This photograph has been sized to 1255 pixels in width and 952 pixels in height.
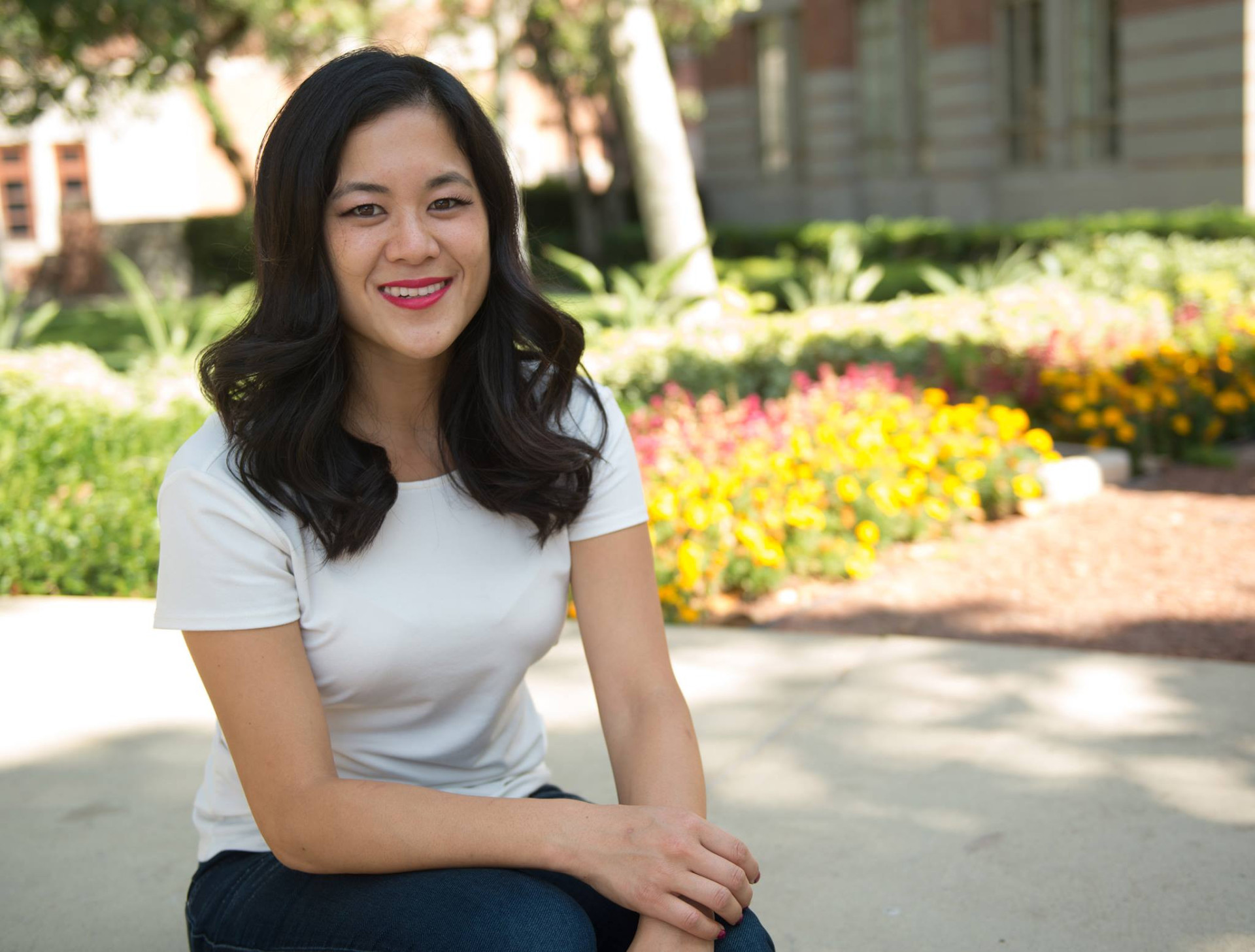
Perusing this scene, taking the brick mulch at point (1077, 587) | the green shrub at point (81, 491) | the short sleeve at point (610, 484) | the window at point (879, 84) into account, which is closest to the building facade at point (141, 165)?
the window at point (879, 84)

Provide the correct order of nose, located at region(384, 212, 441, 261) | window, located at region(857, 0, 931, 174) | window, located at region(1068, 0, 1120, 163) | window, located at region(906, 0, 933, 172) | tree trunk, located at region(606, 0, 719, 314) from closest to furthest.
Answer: nose, located at region(384, 212, 441, 261) < tree trunk, located at region(606, 0, 719, 314) < window, located at region(1068, 0, 1120, 163) < window, located at region(906, 0, 933, 172) < window, located at region(857, 0, 931, 174)

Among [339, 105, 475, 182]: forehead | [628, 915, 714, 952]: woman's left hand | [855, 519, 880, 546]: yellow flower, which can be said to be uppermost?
[339, 105, 475, 182]: forehead

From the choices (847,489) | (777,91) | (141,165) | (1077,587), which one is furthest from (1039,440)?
(141,165)

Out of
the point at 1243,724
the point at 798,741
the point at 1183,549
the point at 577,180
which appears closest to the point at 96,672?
the point at 798,741

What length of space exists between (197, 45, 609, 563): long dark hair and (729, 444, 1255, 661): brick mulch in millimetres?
2582

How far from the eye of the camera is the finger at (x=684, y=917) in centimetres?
167

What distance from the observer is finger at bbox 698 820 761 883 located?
1730mm

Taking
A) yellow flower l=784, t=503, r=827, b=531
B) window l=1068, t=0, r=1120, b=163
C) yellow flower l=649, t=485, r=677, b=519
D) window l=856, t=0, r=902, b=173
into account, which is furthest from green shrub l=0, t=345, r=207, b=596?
window l=856, t=0, r=902, b=173

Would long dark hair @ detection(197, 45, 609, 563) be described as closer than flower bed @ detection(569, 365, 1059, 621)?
Yes

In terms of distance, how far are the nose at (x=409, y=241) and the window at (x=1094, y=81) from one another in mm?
15521

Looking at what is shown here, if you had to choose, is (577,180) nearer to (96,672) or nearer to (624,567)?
(96,672)

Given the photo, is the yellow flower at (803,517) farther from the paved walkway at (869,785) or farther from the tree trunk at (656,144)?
the tree trunk at (656,144)

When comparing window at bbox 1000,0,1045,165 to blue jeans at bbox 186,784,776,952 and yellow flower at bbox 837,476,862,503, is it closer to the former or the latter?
yellow flower at bbox 837,476,862,503

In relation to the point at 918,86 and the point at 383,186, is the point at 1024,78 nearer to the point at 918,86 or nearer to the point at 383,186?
the point at 918,86
